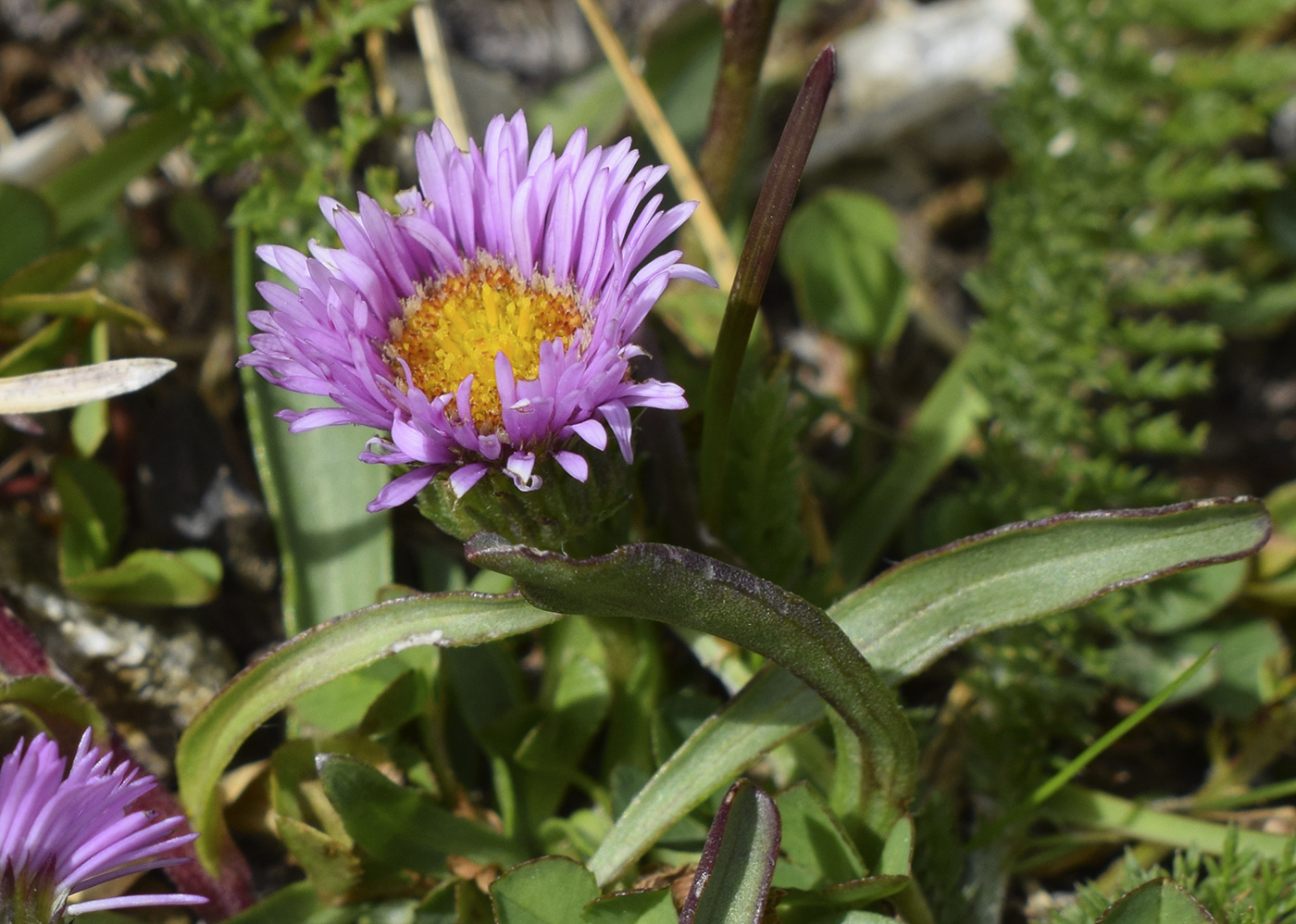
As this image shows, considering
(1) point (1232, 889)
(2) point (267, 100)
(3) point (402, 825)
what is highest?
(2) point (267, 100)

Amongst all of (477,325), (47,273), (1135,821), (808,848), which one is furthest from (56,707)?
(1135,821)

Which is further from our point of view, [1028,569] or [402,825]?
[402,825]

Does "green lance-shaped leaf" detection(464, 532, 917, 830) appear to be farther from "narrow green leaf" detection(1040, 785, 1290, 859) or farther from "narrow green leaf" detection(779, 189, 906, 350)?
"narrow green leaf" detection(779, 189, 906, 350)

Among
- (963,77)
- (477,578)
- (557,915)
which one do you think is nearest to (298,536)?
(477,578)

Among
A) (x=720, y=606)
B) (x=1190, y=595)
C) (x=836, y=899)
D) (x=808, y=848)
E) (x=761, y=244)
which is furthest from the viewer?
(x=1190, y=595)

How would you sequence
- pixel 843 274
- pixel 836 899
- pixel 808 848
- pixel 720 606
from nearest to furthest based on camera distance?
pixel 720 606 < pixel 836 899 < pixel 808 848 < pixel 843 274

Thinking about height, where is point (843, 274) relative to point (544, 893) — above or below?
above

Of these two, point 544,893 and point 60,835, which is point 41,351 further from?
point 544,893

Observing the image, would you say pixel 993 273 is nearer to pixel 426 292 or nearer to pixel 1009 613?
pixel 1009 613
